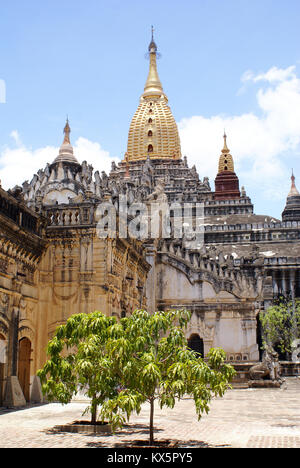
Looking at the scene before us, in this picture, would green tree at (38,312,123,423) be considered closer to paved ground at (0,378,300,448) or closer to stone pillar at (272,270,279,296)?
paved ground at (0,378,300,448)

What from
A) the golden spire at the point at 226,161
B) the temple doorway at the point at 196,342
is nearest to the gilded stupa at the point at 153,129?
the golden spire at the point at 226,161

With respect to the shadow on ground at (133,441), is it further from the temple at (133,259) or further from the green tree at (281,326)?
the green tree at (281,326)

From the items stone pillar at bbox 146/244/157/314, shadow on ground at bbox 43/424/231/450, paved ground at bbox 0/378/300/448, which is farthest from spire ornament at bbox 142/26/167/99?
shadow on ground at bbox 43/424/231/450

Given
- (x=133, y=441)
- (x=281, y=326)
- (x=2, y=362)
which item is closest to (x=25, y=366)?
(x=2, y=362)

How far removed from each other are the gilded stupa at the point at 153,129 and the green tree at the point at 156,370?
2590 inches

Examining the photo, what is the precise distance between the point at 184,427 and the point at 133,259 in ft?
47.6

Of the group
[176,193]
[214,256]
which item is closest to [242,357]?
[214,256]

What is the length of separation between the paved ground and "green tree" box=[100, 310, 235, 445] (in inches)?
48.7

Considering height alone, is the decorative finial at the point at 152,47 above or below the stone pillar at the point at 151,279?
above

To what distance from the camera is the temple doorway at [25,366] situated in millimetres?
20250

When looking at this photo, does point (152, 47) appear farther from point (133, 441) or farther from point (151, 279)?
point (133, 441)

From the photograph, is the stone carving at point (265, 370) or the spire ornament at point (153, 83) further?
the spire ornament at point (153, 83)

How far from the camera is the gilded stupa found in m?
80.4
